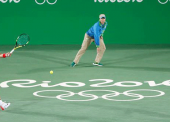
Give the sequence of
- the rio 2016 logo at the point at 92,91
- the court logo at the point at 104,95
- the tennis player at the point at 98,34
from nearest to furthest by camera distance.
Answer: the court logo at the point at 104,95, the rio 2016 logo at the point at 92,91, the tennis player at the point at 98,34

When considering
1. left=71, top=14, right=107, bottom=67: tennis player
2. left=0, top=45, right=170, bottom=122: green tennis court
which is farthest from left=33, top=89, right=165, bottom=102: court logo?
left=71, top=14, right=107, bottom=67: tennis player

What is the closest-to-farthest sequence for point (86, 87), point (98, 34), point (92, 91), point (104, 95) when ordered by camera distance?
1. point (104, 95)
2. point (92, 91)
3. point (86, 87)
4. point (98, 34)

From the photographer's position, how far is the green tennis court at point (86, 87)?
29.7 feet

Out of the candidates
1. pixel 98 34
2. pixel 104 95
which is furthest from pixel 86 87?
pixel 98 34

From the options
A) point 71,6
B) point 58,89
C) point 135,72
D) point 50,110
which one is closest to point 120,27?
point 71,6

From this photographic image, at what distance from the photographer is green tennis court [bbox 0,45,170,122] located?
9047 mm

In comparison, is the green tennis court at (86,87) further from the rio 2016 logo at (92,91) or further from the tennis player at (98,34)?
the tennis player at (98,34)

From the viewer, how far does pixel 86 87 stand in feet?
38.8

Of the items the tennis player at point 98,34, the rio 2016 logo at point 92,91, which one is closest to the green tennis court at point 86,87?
the rio 2016 logo at point 92,91

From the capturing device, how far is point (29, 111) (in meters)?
9.34

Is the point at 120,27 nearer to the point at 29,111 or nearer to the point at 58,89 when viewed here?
the point at 58,89

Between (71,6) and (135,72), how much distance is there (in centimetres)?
804

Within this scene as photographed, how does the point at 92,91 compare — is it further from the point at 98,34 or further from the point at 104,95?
the point at 98,34

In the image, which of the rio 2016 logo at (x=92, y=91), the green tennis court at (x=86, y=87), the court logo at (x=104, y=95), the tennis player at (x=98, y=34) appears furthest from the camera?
the tennis player at (x=98, y=34)
